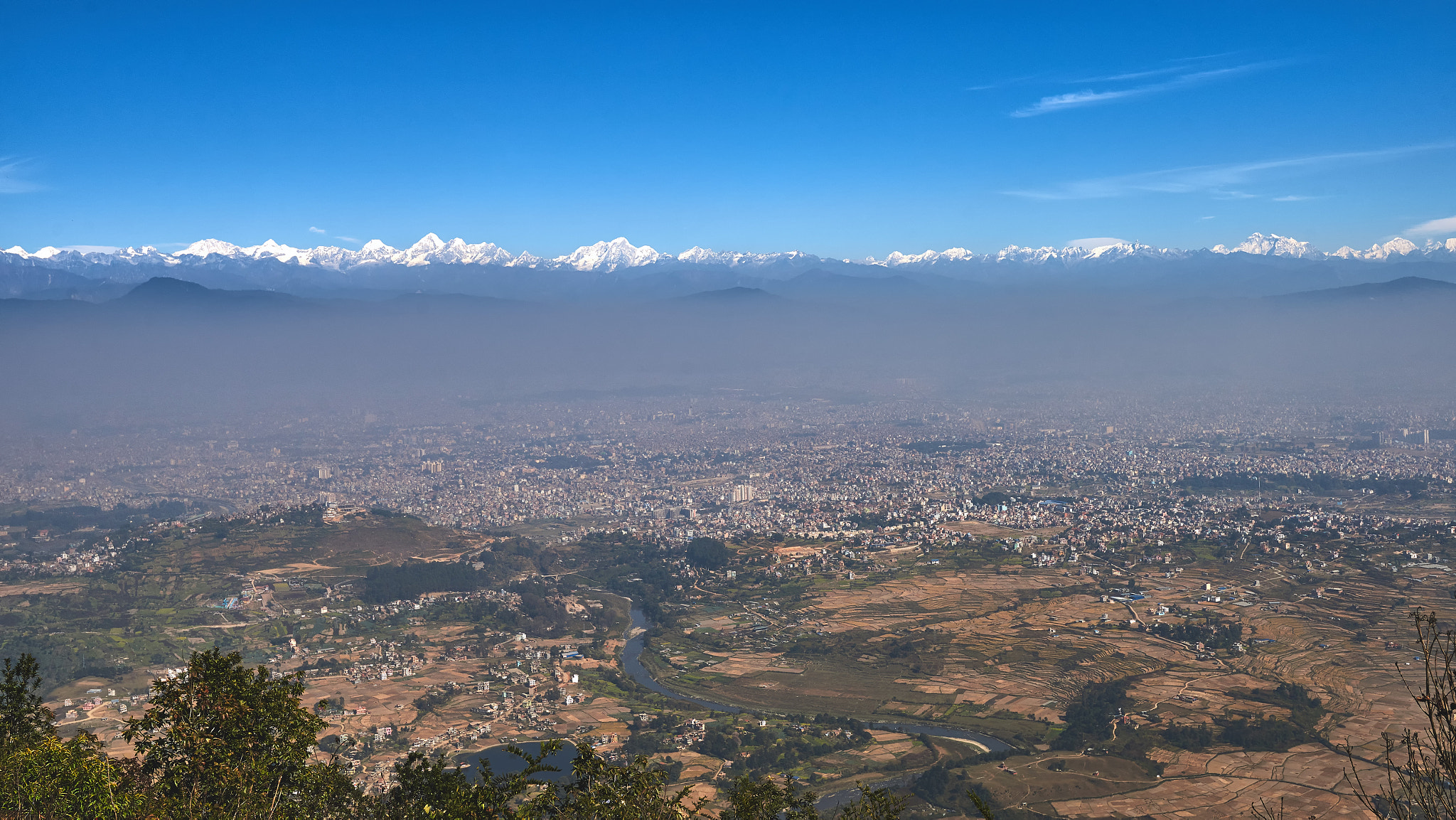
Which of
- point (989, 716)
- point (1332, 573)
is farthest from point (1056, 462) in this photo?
point (989, 716)

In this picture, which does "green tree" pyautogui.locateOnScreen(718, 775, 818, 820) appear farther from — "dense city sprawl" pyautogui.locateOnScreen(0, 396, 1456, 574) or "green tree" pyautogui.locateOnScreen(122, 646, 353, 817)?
"dense city sprawl" pyautogui.locateOnScreen(0, 396, 1456, 574)

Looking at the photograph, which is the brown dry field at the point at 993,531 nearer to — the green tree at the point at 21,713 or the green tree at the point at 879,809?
the green tree at the point at 879,809

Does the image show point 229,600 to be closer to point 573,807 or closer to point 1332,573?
point 573,807

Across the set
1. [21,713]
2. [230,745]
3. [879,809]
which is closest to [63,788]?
[230,745]

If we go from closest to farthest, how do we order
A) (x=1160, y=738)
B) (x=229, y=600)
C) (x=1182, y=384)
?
(x=1160, y=738) < (x=229, y=600) < (x=1182, y=384)

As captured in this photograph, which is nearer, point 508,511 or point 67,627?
point 67,627

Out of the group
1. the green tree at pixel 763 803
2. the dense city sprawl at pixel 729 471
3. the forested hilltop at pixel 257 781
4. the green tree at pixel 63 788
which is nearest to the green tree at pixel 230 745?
the forested hilltop at pixel 257 781

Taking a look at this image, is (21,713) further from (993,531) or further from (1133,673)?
(993,531)

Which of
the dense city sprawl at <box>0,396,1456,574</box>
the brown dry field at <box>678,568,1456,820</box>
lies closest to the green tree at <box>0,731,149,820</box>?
the brown dry field at <box>678,568,1456,820</box>
